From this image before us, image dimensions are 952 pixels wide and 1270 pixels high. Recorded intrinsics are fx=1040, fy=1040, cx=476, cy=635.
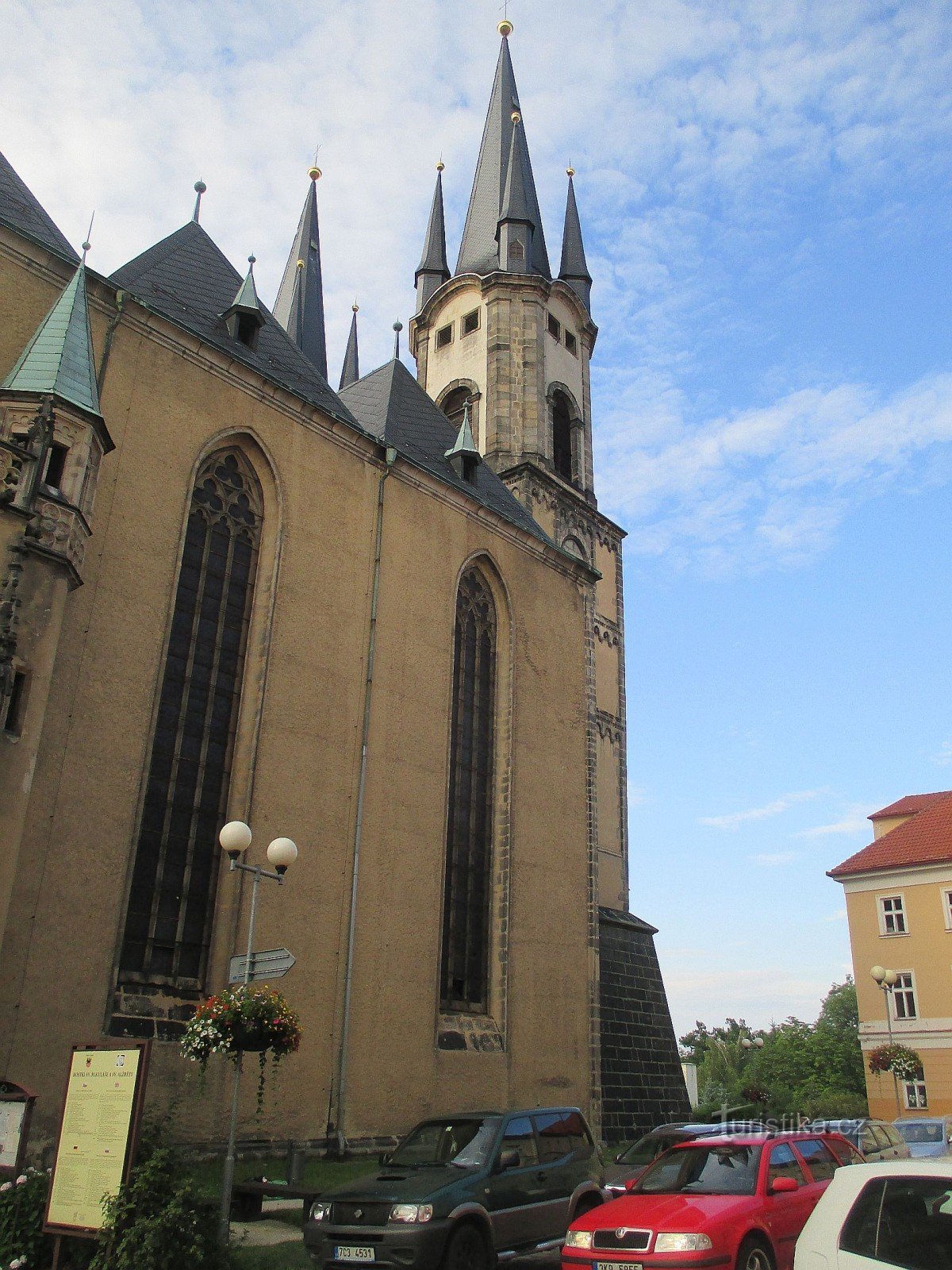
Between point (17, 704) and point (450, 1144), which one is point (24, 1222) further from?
point (17, 704)

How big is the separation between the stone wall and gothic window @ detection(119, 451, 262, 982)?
10.1 metres

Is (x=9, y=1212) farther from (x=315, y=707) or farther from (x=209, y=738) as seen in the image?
(x=315, y=707)

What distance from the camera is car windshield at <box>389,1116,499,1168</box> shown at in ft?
28.5

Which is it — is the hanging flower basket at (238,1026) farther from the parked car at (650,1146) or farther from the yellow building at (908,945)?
the yellow building at (908,945)

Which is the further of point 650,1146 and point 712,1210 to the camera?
point 650,1146

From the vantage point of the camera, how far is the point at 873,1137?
1385cm

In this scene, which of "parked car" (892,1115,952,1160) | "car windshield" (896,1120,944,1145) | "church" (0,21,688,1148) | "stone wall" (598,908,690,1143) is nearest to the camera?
"church" (0,21,688,1148)

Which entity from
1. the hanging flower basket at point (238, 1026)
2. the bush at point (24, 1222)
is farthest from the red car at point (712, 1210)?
the bush at point (24, 1222)

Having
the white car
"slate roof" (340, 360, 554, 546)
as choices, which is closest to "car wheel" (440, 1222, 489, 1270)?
the white car

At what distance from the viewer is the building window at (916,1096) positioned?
29.9m

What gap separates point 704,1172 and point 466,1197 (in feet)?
6.01

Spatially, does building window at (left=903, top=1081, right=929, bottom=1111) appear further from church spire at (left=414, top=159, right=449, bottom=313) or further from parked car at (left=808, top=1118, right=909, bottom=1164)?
church spire at (left=414, top=159, right=449, bottom=313)

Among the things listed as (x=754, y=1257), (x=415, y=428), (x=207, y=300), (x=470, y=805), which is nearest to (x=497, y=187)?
(x=415, y=428)

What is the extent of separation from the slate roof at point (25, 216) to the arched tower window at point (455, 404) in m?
16.6
